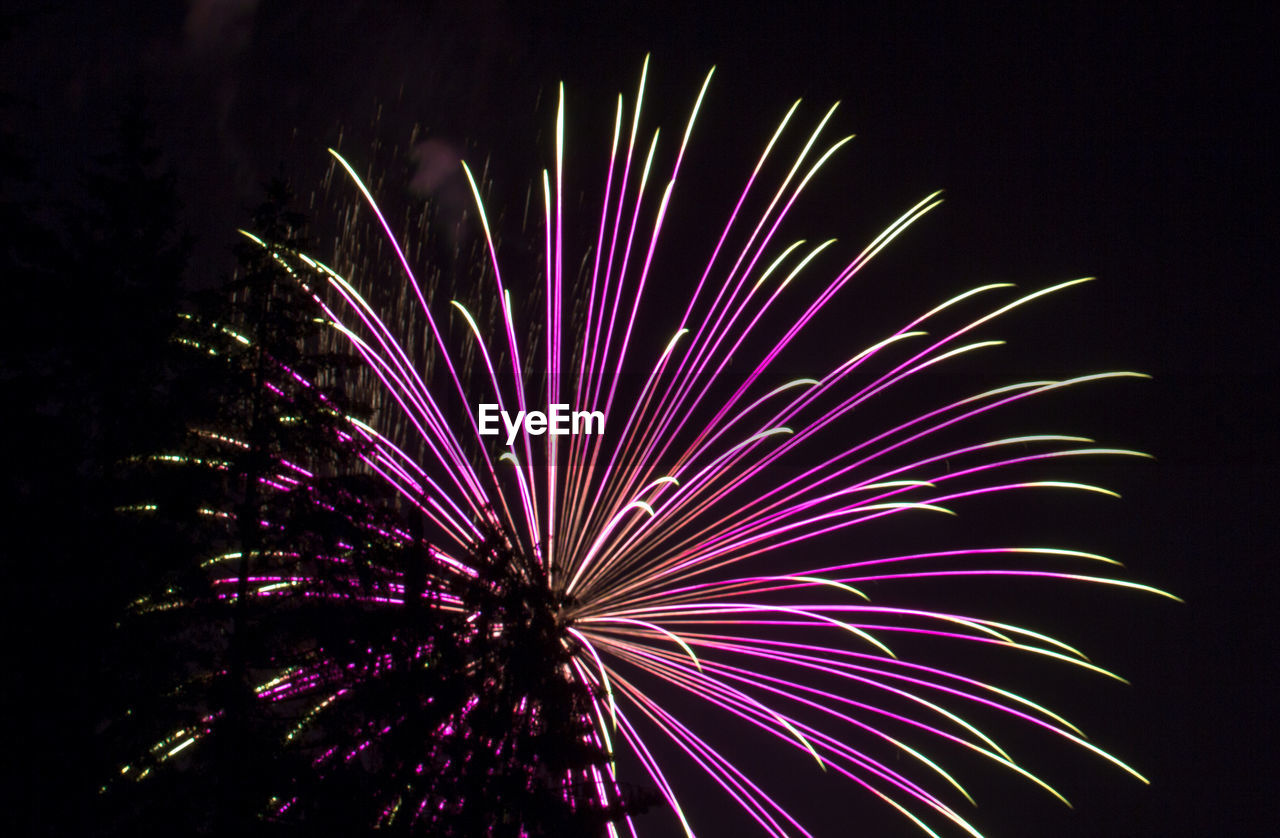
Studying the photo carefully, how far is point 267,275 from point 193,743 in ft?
23.0

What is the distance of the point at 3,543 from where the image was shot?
36.1ft

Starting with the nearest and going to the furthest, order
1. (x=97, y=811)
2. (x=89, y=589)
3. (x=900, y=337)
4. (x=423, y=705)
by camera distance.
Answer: (x=423, y=705), (x=97, y=811), (x=89, y=589), (x=900, y=337)

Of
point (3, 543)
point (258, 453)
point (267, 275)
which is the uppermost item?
point (267, 275)

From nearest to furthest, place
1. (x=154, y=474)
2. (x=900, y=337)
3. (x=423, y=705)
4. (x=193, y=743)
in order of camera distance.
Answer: (x=423, y=705) < (x=193, y=743) < (x=154, y=474) < (x=900, y=337)

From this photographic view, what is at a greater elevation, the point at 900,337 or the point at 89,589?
the point at 900,337

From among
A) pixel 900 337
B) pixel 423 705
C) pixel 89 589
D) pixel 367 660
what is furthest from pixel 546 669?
pixel 900 337

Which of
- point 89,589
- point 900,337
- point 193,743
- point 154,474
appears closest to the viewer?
point 89,589

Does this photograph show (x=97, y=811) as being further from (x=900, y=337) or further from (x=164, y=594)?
(x=900, y=337)

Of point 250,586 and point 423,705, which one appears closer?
point 423,705

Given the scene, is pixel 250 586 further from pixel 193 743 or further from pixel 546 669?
pixel 546 669

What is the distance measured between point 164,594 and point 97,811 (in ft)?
10.7

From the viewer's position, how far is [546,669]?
30.1 feet

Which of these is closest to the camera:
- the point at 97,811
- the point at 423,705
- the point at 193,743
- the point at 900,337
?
the point at 423,705

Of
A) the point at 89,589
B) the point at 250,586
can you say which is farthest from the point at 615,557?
the point at 89,589
